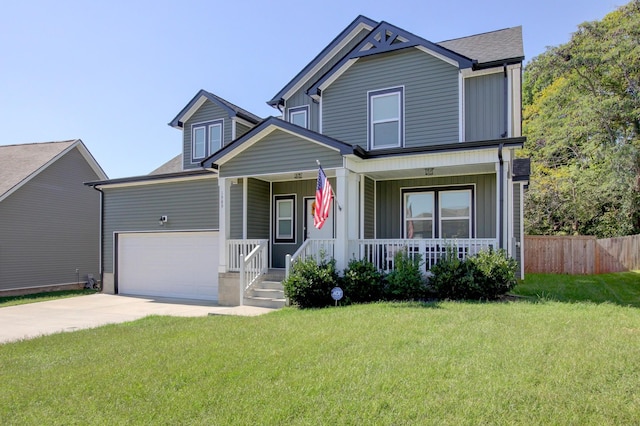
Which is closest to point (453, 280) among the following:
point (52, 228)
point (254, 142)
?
point (254, 142)

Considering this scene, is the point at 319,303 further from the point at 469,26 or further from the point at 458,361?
the point at 469,26

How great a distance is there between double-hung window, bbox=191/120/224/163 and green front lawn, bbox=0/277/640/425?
8741 millimetres

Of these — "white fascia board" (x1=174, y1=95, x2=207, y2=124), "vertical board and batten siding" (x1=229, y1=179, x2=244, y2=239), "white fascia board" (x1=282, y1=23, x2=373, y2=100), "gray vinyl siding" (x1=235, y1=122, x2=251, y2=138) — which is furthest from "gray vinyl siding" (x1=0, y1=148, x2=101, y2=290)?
"white fascia board" (x1=282, y1=23, x2=373, y2=100)

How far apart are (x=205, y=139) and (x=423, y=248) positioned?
8891 mm

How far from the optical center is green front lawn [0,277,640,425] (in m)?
3.57

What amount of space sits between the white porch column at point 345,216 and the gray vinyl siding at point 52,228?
1373cm

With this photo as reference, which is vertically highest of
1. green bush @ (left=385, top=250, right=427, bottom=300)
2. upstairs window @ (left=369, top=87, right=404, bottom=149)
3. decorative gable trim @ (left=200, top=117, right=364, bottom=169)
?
upstairs window @ (left=369, top=87, right=404, bottom=149)

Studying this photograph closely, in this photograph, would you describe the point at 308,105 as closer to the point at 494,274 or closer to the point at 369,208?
the point at 369,208

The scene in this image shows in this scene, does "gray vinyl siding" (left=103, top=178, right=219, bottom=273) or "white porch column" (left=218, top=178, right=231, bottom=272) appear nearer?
"white porch column" (left=218, top=178, right=231, bottom=272)

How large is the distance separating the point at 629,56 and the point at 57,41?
919 inches

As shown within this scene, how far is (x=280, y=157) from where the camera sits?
10.5m

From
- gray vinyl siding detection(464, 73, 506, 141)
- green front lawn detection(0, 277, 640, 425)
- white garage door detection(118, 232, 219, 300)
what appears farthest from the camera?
white garage door detection(118, 232, 219, 300)

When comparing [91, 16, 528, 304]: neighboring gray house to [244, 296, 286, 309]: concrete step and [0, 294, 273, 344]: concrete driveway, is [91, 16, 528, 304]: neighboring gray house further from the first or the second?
[0, 294, 273, 344]: concrete driveway

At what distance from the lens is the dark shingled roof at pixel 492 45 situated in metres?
11.0
